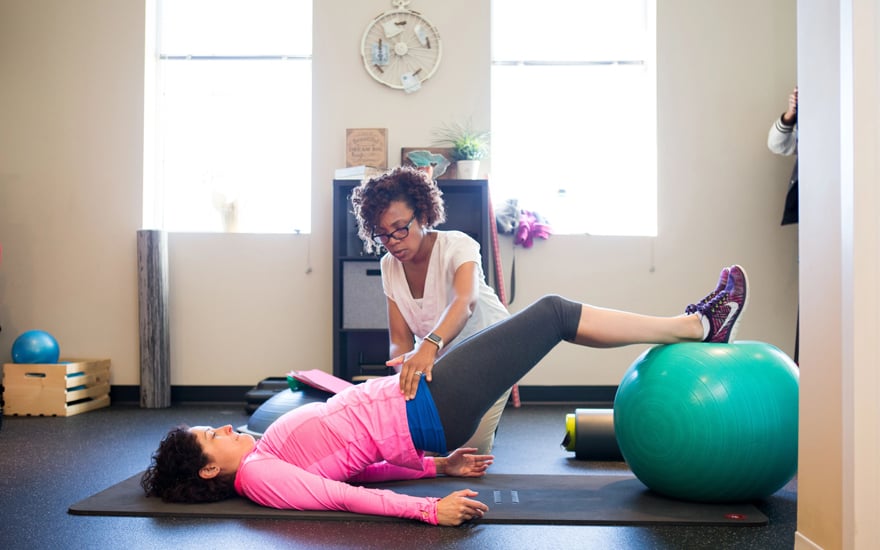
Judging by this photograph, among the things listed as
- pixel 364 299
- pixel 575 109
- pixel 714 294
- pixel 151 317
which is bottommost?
pixel 151 317

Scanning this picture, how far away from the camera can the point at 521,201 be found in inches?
193

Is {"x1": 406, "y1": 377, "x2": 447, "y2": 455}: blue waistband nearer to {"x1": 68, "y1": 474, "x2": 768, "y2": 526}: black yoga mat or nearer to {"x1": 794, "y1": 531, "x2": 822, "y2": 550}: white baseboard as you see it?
{"x1": 68, "y1": 474, "x2": 768, "y2": 526}: black yoga mat

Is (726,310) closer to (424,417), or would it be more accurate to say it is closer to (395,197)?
(424,417)

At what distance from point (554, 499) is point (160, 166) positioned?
3.59m

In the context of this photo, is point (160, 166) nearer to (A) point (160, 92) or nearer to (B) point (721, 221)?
(A) point (160, 92)

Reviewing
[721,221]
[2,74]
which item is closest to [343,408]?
[721,221]

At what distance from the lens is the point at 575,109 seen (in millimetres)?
5023

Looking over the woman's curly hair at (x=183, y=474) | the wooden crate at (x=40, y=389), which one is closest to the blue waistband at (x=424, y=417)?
the woman's curly hair at (x=183, y=474)

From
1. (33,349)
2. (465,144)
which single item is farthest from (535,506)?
(33,349)

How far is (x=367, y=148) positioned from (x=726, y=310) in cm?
280

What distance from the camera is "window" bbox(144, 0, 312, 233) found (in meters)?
5.02

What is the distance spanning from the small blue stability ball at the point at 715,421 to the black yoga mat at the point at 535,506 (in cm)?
9

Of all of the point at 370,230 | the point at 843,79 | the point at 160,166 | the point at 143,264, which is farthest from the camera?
the point at 160,166

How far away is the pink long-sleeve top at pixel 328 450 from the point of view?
2.19m
